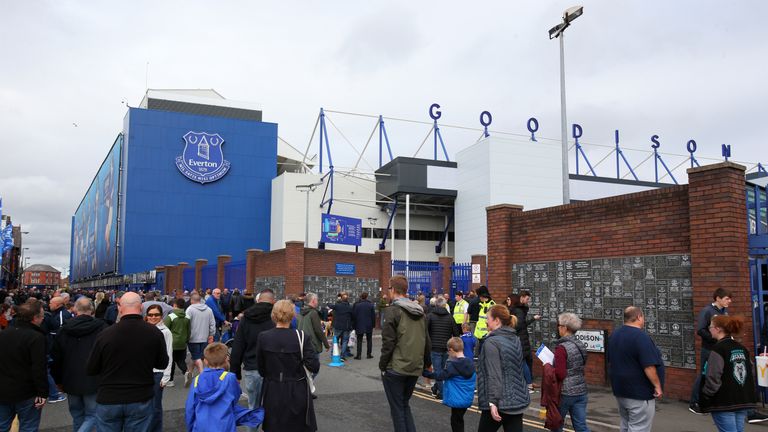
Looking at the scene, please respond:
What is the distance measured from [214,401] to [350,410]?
14.5 ft

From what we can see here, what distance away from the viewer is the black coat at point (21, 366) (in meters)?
5.52

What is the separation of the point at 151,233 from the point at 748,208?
44669 millimetres

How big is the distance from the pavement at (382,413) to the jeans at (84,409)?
5.66 ft

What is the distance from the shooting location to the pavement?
25.5 ft

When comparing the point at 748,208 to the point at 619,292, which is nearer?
the point at 748,208

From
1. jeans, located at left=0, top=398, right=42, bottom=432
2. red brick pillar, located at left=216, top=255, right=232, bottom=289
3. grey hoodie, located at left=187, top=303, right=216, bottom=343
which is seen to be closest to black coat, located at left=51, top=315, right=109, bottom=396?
jeans, located at left=0, top=398, right=42, bottom=432

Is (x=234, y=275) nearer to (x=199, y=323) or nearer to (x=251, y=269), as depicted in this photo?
(x=251, y=269)

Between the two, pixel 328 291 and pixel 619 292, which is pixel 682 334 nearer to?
pixel 619 292

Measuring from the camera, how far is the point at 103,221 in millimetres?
61438

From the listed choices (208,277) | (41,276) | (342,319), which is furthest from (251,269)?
(41,276)

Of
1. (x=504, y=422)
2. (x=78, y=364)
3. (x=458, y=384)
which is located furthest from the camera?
(x=458, y=384)

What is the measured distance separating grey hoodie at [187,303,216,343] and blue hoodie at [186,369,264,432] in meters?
5.83

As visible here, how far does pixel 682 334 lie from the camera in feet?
31.2

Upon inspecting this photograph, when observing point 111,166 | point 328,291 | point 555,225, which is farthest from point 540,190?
point 111,166
